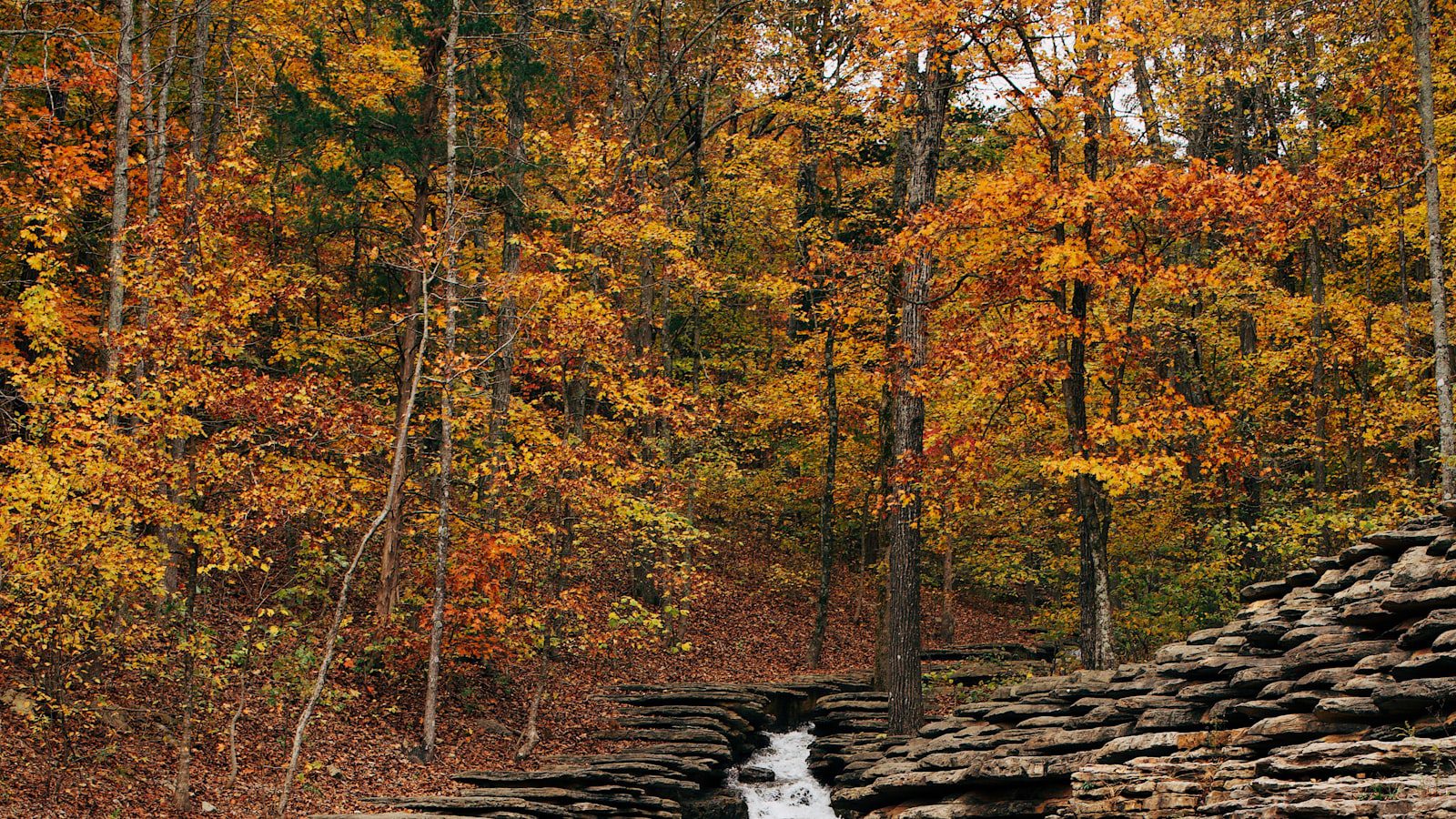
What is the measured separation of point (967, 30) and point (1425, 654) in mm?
9737

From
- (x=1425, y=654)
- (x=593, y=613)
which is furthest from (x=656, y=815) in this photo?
(x=1425, y=654)

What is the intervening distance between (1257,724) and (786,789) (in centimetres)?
911

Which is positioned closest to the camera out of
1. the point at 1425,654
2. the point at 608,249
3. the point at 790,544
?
the point at 1425,654

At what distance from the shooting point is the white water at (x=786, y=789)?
55.0 ft

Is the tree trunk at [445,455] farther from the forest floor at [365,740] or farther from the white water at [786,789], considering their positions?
the white water at [786,789]

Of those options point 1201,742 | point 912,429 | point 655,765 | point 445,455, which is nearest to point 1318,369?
point 912,429

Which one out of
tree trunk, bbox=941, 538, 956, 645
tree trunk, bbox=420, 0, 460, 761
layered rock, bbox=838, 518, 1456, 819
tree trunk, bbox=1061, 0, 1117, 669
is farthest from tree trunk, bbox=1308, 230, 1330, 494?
tree trunk, bbox=420, 0, 460, 761

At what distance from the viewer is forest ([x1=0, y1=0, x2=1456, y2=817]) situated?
13.6m

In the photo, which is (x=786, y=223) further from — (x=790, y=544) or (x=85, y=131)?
(x=85, y=131)

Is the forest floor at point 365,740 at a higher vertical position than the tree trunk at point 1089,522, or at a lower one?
lower

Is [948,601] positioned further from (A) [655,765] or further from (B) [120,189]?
(B) [120,189]

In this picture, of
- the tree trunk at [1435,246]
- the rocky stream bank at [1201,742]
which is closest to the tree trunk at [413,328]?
the rocky stream bank at [1201,742]

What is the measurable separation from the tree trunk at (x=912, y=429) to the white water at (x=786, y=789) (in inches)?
78.8

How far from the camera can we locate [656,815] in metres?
14.7
